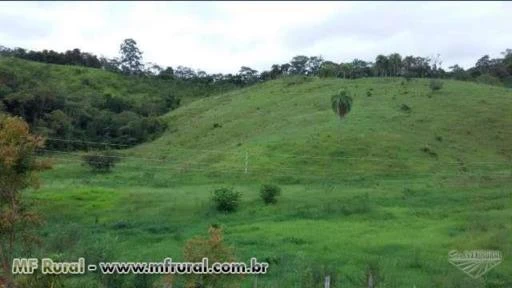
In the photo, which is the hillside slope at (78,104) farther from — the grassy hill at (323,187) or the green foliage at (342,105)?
the green foliage at (342,105)

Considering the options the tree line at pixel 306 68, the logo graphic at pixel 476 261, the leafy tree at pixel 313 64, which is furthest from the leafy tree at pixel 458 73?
the logo graphic at pixel 476 261

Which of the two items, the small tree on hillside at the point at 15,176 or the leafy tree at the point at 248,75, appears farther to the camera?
the leafy tree at the point at 248,75

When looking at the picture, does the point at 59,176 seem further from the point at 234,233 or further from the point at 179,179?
the point at 234,233

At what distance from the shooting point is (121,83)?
89.9 m

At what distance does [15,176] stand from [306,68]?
90611mm

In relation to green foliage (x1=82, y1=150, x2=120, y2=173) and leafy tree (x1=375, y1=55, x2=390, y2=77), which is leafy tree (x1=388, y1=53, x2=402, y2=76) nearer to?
leafy tree (x1=375, y1=55, x2=390, y2=77)

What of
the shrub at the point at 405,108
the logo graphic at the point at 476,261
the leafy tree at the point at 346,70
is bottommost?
the logo graphic at the point at 476,261

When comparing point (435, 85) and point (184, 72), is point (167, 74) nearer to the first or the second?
point (184, 72)

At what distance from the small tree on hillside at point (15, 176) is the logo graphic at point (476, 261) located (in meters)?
11.2

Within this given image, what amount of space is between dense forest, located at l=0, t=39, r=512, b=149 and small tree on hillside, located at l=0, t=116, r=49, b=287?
140ft

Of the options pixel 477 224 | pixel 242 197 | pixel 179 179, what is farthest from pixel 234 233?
pixel 179 179

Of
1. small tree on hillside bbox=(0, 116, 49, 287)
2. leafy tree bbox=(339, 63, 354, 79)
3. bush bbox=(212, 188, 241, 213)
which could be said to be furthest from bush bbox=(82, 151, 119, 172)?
leafy tree bbox=(339, 63, 354, 79)

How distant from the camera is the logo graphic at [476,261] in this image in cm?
1686

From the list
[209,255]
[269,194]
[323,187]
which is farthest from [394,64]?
[209,255]
